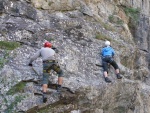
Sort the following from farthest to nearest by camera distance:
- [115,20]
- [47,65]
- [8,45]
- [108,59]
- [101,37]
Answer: [115,20], [101,37], [108,59], [8,45], [47,65]

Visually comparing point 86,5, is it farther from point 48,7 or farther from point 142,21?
point 142,21

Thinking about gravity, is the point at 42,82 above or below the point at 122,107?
above

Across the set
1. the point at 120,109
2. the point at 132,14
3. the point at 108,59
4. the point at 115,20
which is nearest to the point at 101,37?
the point at 108,59

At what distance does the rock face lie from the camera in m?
11.4

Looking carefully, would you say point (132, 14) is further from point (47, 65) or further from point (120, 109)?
point (47, 65)

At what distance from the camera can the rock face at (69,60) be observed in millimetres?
11398

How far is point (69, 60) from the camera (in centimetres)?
1309

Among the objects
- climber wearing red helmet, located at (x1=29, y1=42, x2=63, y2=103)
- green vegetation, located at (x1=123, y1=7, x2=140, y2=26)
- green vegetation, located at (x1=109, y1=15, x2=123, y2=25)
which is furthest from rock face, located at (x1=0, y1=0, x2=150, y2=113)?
green vegetation, located at (x1=123, y1=7, x2=140, y2=26)

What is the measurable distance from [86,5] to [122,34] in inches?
94.4

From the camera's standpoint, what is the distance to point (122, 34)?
17422 mm

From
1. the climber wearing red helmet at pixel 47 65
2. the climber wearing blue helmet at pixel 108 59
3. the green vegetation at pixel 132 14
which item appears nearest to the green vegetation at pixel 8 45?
the climber wearing red helmet at pixel 47 65

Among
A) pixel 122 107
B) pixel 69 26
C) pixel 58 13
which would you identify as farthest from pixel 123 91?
pixel 58 13

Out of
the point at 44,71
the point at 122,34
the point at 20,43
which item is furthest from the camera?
the point at 122,34

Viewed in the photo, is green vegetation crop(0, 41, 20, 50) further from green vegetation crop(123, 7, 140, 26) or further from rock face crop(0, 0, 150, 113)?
green vegetation crop(123, 7, 140, 26)
